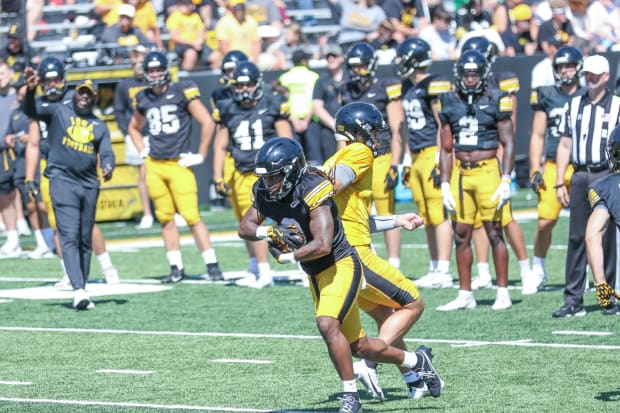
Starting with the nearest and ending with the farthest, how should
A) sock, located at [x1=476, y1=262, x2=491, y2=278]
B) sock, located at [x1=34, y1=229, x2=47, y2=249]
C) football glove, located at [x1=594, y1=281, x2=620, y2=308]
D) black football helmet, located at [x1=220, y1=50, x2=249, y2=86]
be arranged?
football glove, located at [x1=594, y1=281, x2=620, y2=308]
sock, located at [x1=476, y1=262, x2=491, y2=278]
black football helmet, located at [x1=220, y1=50, x2=249, y2=86]
sock, located at [x1=34, y1=229, x2=47, y2=249]

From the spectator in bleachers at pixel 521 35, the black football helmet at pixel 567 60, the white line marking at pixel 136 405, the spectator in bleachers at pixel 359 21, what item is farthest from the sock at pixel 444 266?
the spectator in bleachers at pixel 521 35

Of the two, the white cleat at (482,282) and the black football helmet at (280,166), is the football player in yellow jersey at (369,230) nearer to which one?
the black football helmet at (280,166)

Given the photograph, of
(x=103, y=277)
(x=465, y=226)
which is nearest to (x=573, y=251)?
(x=465, y=226)

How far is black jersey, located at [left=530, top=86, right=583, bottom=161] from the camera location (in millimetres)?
11781

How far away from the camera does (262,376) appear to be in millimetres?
8258

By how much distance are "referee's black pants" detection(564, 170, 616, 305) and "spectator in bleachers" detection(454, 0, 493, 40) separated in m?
10.7

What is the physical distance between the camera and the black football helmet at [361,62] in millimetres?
12320

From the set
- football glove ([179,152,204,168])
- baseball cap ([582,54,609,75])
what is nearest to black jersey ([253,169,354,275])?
baseball cap ([582,54,609,75])

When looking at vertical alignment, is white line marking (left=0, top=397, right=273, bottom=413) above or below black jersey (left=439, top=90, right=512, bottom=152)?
below

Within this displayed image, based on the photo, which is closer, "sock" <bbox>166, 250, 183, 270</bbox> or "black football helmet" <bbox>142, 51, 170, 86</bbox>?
"black football helmet" <bbox>142, 51, 170, 86</bbox>

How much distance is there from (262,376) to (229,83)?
5006 mm

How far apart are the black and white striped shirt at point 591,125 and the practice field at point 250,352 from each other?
3.79 ft

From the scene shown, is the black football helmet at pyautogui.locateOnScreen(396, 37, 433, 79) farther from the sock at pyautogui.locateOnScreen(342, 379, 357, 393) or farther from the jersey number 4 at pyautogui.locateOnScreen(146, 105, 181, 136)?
the sock at pyautogui.locateOnScreen(342, 379, 357, 393)

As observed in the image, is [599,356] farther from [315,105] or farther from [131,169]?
[131,169]
